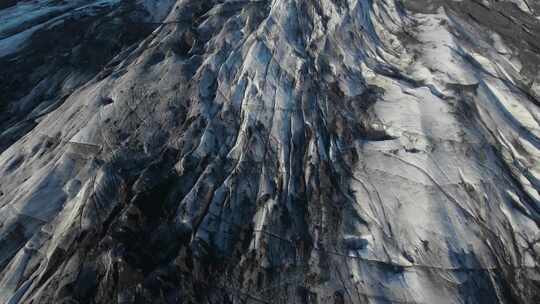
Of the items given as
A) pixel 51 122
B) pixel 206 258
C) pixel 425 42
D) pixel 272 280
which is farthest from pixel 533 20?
pixel 51 122

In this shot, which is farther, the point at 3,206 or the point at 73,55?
the point at 73,55

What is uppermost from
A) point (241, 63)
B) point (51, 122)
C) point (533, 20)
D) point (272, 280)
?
point (533, 20)

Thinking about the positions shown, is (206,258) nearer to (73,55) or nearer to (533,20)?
(73,55)

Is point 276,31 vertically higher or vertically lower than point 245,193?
higher

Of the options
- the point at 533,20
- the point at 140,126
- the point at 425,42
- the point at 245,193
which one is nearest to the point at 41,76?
the point at 140,126

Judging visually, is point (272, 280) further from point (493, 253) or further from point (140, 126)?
point (140, 126)

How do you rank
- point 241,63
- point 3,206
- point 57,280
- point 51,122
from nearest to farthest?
point 57,280 < point 3,206 < point 51,122 < point 241,63

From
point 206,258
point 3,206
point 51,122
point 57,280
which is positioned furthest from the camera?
point 51,122
